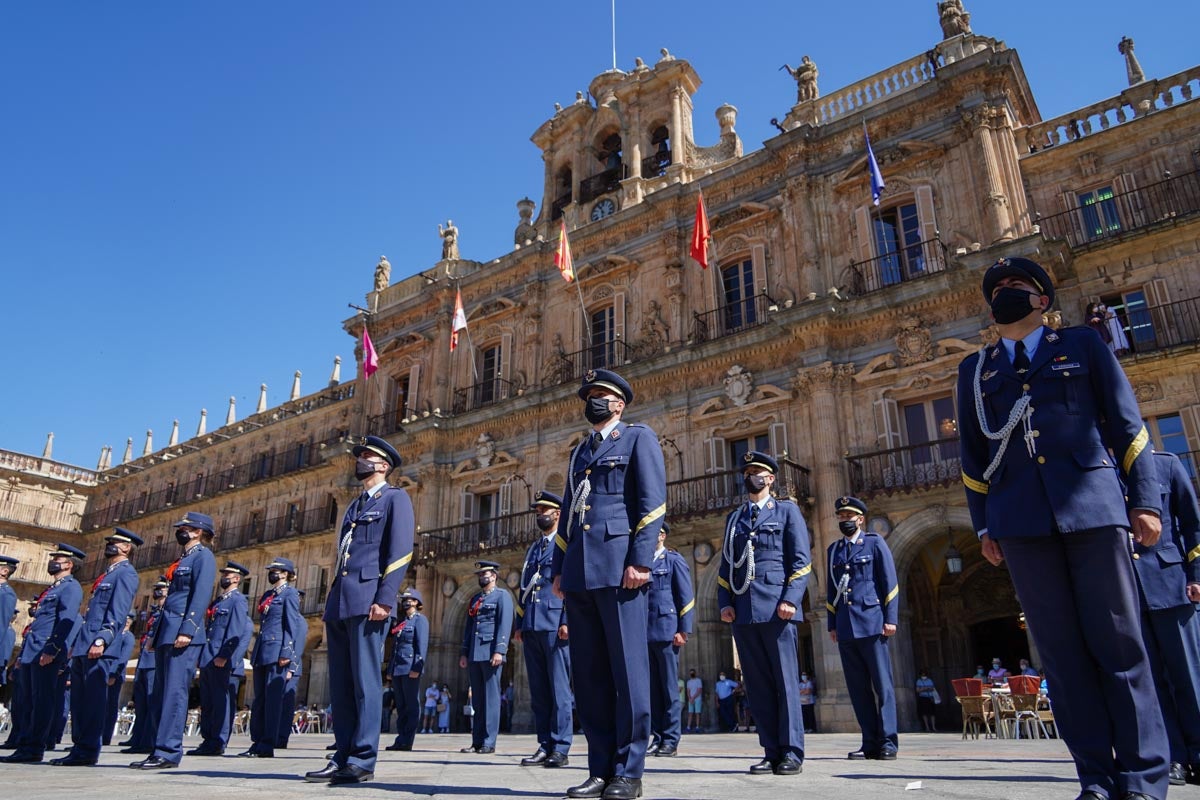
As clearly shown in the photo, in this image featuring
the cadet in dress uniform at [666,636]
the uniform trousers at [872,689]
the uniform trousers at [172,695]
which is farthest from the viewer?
the cadet in dress uniform at [666,636]

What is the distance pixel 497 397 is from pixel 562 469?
11.6 feet

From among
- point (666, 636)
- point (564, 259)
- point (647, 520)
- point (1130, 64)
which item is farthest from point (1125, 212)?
point (647, 520)

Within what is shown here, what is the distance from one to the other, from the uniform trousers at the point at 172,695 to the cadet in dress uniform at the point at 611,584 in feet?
10.3

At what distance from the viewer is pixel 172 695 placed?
20.0 feet

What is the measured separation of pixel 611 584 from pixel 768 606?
196 cm

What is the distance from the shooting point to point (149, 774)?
4957 millimetres

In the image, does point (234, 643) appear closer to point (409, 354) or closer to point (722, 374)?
point (722, 374)

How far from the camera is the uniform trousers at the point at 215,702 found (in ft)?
24.7

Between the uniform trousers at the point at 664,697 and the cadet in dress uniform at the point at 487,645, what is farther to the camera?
the cadet in dress uniform at the point at 487,645

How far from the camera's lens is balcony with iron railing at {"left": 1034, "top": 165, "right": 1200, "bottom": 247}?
1527cm

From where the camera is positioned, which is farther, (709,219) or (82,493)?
(82,493)

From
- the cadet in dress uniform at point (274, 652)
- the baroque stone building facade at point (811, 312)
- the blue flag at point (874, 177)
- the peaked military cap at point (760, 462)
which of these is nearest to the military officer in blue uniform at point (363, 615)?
the peaked military cap at point (760, 462)

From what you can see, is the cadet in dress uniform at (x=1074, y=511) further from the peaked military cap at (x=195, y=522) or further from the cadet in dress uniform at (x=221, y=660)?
the cadet in dress uniform at (x=221, y=660)

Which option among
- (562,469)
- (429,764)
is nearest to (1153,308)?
(562,469)
